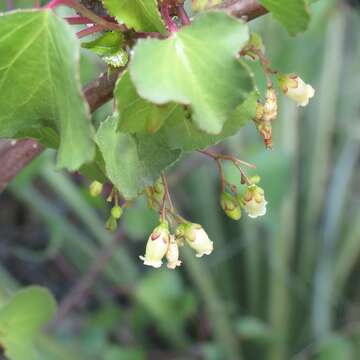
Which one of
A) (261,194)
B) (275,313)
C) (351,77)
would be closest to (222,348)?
(275,313)

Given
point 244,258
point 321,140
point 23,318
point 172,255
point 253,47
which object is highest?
point 253,47

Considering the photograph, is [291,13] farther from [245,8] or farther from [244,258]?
[244,258]

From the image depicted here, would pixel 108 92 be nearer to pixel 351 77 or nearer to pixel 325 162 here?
pixel 325 162

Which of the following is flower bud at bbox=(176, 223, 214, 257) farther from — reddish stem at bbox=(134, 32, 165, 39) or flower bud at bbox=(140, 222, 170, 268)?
reddish stem at bbox=(134, 32, 165, 39)

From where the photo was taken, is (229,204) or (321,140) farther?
(321,140)

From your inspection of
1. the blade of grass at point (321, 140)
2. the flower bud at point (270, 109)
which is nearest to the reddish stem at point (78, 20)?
the flower bud at point (270, 109)

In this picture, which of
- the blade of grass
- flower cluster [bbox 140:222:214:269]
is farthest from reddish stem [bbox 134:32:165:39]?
the blade of grass

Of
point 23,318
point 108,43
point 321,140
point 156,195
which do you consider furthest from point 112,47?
point 321,140
